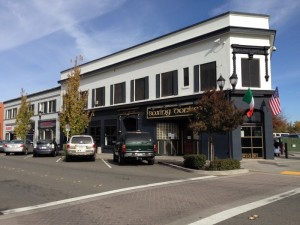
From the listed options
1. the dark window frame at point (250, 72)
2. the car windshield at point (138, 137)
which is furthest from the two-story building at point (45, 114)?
the dark window frame at point (250, 72)

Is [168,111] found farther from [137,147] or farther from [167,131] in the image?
[137,147]

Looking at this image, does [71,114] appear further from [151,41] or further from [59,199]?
[59,199]

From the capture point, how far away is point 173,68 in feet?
94.8

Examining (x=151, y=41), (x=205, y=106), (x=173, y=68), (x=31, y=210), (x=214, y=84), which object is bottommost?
(x=31, y=210)

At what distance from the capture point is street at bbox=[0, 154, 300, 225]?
26.9 ft

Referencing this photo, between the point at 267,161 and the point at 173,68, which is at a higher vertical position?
the point at 173,68

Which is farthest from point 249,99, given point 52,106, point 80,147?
point 52,106

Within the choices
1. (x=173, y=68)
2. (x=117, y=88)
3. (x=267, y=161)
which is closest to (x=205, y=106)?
(x=267, y=161)

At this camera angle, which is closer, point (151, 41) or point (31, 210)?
point (31, 210)

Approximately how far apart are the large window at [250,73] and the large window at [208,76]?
76.6 inches

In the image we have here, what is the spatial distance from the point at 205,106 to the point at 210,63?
26.7ft

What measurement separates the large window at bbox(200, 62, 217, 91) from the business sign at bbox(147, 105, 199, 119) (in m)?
1.77

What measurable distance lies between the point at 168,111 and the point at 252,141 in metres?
6.80

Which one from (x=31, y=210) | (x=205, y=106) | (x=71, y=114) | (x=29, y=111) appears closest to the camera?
(x=31, y=210)
